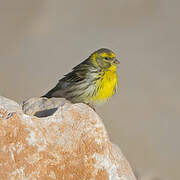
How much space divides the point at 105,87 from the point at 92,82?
0.19 m

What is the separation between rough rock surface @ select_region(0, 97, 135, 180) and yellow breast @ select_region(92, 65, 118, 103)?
2.45m

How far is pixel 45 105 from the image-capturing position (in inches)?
171

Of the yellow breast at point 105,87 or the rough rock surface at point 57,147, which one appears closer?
the rough rock surface at point 57,147

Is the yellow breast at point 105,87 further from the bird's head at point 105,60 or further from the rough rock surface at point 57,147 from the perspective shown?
the rough rock surface at point 57,147

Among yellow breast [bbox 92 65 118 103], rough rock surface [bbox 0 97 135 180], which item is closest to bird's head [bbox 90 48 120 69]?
yellow breast [bbox 92 65 118 103]

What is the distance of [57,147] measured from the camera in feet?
11.5

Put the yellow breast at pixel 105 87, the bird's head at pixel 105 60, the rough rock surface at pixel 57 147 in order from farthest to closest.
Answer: the bird's head at pixel 105 60 < the yellow breast at pixel 105 87 < the rough rock surface at pixel 57 147

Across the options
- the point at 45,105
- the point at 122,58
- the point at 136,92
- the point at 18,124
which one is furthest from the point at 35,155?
the point at 122,58

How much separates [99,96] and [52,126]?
267 centimetres

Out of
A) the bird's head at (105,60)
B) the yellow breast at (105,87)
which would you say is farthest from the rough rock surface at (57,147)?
the bird's head at (105,60)

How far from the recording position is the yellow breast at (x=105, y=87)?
6242mm

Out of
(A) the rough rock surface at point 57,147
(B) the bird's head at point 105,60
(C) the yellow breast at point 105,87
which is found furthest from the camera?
(B) the bird's head at point 105,60

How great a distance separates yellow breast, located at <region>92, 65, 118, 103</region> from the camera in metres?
6.24

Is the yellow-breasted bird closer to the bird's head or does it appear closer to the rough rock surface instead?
the bird's head
